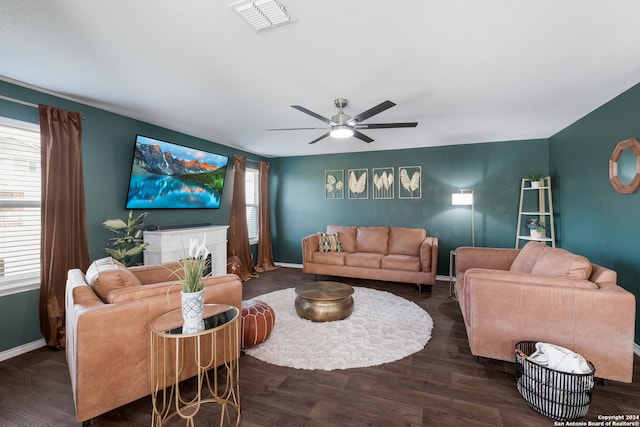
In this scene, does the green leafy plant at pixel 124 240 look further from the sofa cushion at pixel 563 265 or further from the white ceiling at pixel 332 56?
the sofa cushion at pixel 563 265

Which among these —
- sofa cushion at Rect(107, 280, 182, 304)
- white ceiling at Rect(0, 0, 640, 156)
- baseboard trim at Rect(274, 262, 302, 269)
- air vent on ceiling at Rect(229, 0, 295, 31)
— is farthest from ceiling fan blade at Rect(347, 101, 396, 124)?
baseboard trim at Rect(274, 262, 302, 269)

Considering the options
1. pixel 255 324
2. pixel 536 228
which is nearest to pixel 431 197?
pixel 536 228

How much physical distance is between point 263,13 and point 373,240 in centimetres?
438

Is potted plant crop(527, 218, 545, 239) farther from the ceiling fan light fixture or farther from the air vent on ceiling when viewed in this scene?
the air vent on ceiling

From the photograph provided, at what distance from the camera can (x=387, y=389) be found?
85.1 inches

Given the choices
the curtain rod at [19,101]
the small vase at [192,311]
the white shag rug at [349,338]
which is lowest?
the white shag rug at [349,338]

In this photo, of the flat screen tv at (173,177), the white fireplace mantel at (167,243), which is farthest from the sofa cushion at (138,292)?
the flat screen tv at (173,177)

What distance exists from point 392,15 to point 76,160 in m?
3.34

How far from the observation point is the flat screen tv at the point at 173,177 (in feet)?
12.4

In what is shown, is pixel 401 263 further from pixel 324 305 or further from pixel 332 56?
pixel 332 56

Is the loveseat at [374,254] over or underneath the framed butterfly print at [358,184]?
underneath

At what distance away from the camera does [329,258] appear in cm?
520

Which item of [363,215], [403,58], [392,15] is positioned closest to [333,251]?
[363,215]

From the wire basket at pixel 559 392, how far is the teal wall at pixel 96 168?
434 centimetres
